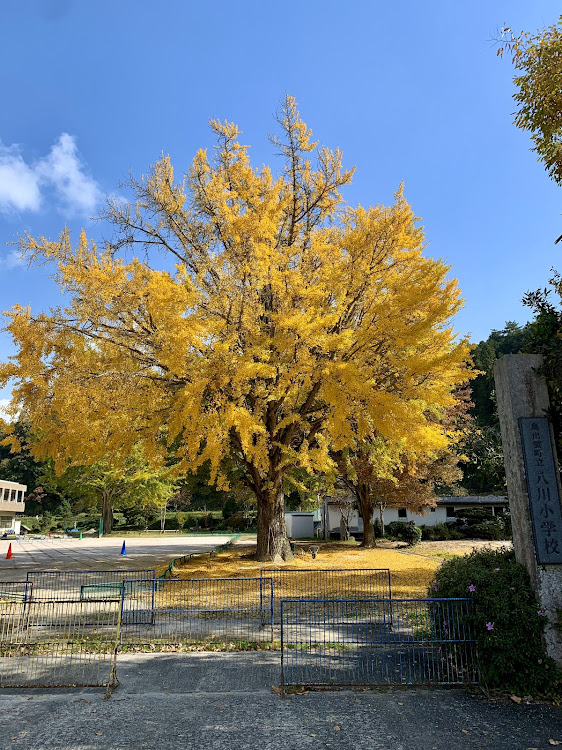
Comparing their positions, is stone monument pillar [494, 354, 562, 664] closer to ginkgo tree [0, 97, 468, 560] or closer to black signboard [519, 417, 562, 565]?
black signboard [519, 417, 562, 565]

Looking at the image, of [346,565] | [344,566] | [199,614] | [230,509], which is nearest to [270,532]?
[344,566]

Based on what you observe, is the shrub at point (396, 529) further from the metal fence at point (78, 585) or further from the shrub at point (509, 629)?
the shrub at point (509, 629)

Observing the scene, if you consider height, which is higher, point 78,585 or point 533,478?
point 533,478

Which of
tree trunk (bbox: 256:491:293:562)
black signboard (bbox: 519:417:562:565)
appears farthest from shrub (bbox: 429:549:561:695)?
tree trunk (bbox: 256:491:293:562)

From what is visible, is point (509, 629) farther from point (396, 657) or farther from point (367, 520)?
point (367, 520)

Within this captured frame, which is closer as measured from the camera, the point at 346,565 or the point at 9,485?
the point at 346,565

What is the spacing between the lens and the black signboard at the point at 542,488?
234 inches

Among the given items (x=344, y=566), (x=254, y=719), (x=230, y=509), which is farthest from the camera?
(x=230, y=509)

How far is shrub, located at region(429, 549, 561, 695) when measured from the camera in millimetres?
5516

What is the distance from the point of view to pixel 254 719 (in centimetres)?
488

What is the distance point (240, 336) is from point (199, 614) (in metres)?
6.44

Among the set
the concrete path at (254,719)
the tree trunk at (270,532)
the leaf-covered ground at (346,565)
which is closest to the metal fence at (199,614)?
the leaf-covered ground at (346,565)

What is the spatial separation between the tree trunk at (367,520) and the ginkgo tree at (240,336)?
12.1 meters

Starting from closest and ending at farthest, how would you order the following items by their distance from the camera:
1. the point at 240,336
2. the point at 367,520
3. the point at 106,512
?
1. the point at 240,336
2. the point at 367,520
3. the point at 106,512
